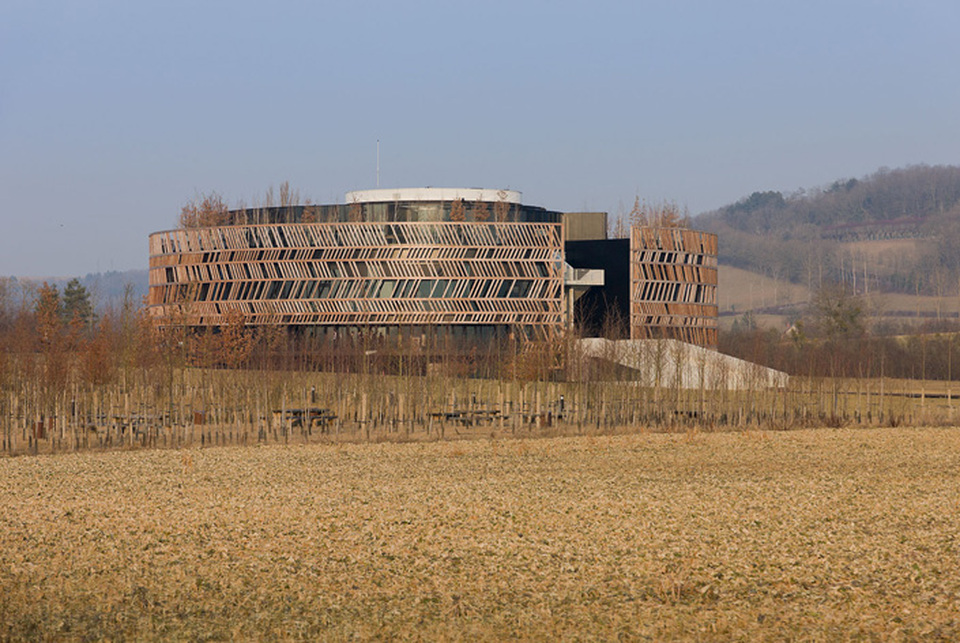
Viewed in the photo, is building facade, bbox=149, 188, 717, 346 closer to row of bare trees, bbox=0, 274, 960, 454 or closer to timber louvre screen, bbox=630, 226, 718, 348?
timber louvre screen, bbox=630, 226, 718, 348

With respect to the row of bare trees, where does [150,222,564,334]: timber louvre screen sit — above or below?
above

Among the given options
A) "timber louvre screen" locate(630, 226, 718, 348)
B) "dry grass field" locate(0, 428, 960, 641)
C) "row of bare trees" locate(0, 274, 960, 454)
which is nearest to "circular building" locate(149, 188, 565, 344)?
"timber louvre screen" locate(630, 226, 718, 348)

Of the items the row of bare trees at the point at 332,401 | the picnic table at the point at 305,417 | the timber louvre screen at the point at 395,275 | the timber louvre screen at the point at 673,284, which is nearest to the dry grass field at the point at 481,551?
the row of bare trees at the point at 332,401

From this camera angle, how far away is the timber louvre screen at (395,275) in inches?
3297

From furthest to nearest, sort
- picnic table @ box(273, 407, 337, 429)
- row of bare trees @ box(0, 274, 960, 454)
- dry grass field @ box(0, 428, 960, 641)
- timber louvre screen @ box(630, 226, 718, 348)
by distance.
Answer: timber louvre screen @ box(630, 226, 718, 348), picnic table @ box(273, 407, 337, 429), row of bare trees @ box(0, 274, 960, 454), dry grass field @ box(0, 428, 960, 641)

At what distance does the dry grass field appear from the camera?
50.1 ft

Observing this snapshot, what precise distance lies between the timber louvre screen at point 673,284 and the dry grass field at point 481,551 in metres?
56.4

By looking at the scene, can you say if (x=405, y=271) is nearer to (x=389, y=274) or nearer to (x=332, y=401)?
(x=389, y=274)

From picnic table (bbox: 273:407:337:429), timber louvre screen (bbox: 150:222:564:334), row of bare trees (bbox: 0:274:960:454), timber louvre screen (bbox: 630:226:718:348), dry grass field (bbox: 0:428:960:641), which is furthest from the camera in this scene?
timber louvre screen (bbox: 630:226:718:348)

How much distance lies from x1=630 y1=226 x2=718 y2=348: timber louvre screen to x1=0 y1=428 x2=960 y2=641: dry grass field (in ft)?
185

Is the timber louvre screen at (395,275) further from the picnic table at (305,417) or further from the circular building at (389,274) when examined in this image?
the picnic table at (305,417)

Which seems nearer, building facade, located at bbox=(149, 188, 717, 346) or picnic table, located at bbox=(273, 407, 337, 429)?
picnic table, located at bbox=(273, 407, 337, 429)

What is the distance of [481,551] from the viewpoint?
772 inches

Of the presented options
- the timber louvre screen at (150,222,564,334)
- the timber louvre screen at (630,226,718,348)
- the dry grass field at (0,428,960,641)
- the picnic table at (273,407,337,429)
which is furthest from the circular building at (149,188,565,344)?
the dry grass field at (0,428,960,641)
